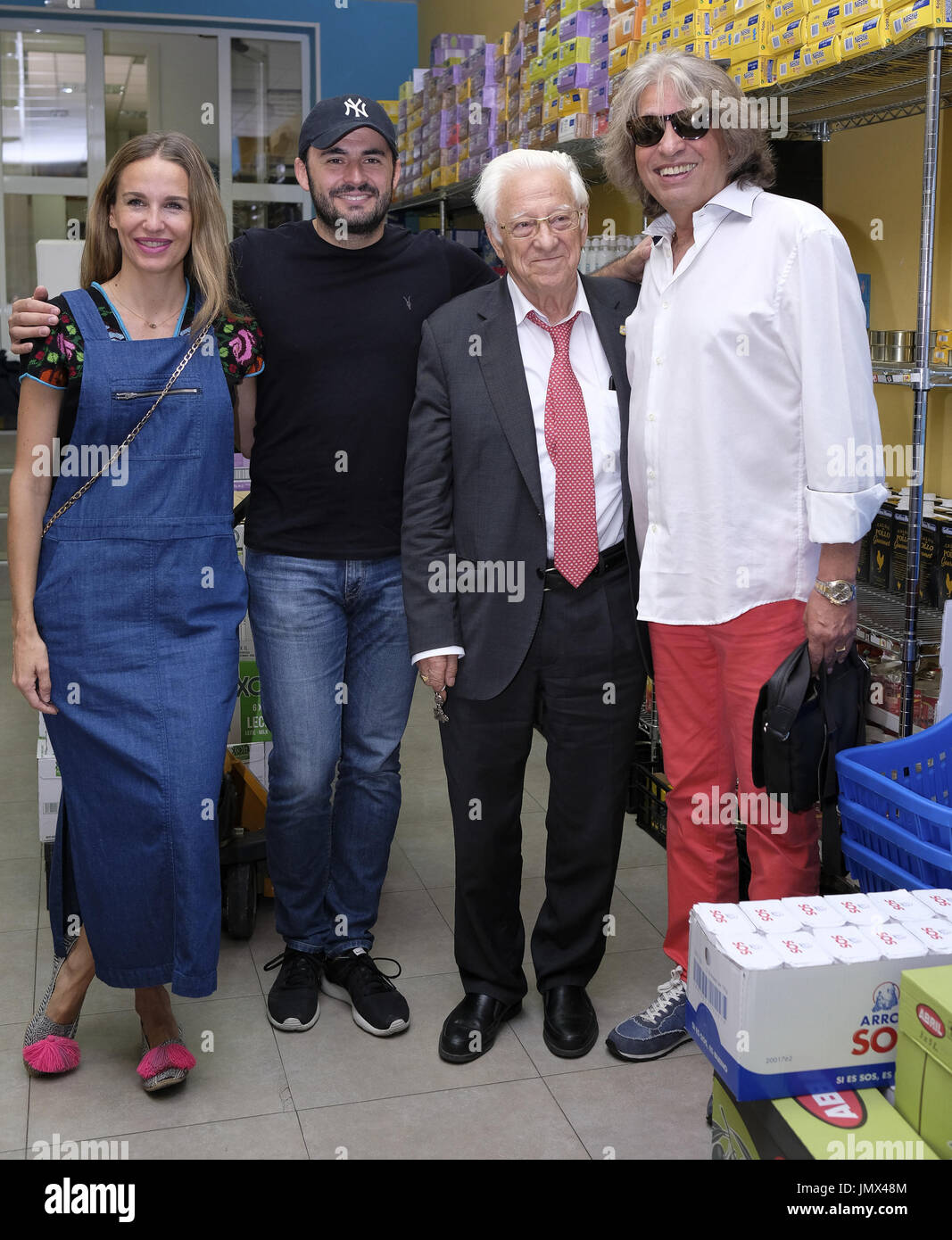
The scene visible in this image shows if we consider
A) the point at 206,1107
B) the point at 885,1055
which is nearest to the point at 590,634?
the point at 885,1055

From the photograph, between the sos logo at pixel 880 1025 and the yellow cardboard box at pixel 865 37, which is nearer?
the sos logo at pixel 880 1025

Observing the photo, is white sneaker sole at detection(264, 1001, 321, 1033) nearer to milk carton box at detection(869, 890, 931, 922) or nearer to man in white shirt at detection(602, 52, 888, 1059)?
man in white shirt at detection(602, 52, 888, 1059)

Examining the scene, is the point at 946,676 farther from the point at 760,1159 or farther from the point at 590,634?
the point at 760,1159

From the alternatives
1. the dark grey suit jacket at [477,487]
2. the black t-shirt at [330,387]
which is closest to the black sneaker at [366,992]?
the dark grey suit jacket at [477,487]

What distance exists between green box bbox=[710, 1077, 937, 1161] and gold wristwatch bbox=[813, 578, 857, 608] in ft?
2.73

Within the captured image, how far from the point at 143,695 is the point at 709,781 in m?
1.11

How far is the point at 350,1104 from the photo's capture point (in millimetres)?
2441

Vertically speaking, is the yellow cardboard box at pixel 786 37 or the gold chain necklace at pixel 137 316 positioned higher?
the yellow cardboard box at pixel 786 37

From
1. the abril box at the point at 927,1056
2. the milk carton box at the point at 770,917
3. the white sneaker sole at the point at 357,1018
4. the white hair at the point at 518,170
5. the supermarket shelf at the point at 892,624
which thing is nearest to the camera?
the abril box at the point at 927,1056

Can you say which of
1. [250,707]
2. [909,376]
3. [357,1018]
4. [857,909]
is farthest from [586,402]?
[250,707]

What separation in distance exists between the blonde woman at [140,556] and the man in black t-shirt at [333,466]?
0.14 metres

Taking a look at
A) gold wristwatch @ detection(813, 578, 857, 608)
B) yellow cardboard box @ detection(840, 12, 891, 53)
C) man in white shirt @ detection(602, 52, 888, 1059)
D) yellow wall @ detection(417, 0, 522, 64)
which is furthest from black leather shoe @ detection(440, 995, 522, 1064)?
yellow wall @ detection(417, 0, 522, 64)

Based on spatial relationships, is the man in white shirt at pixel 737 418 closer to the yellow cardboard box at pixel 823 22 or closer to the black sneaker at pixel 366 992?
the yellow cardboard box at pixel 823 22

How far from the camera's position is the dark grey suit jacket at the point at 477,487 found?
2.36 meters
